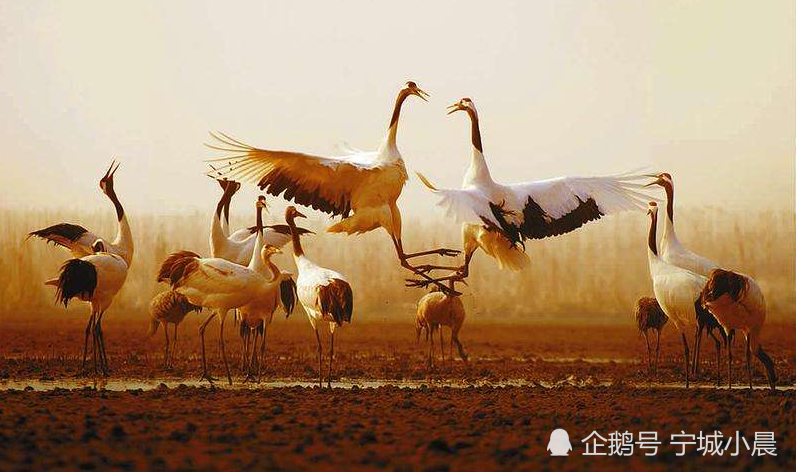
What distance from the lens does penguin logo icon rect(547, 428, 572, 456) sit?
8.04m

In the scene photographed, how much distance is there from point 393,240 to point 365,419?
3.93 metres

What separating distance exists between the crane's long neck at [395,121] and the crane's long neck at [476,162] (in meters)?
0.92

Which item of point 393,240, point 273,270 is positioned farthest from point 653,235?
point 273,270

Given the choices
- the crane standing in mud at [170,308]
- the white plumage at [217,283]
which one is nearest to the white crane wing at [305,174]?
the white plumage at [217,283]

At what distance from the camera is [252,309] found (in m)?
14.7

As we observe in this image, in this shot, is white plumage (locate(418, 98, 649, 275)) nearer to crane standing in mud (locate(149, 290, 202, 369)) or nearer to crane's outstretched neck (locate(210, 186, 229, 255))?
crane's outstretched neck (locate(210, 186, 229, 255))

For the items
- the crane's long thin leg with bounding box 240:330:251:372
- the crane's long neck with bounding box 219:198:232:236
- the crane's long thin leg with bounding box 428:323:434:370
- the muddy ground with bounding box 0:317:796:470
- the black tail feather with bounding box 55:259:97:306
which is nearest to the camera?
the muddy ground with bounding box 0:317:796:470

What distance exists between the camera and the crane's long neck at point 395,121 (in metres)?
12.8

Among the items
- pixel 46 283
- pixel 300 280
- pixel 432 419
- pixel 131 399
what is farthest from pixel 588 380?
pixel 46 283

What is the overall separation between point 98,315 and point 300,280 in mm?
3800

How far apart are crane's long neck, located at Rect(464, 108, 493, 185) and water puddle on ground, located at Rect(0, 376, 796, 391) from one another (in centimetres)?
265

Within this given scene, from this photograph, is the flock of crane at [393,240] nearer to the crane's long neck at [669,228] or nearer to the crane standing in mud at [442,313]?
the crane's long neck at [669,228]

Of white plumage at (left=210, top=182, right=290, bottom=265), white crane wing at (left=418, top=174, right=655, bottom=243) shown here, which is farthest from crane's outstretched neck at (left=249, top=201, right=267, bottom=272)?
white crane wing at (left=418, top=174, right=655, bottom=243)

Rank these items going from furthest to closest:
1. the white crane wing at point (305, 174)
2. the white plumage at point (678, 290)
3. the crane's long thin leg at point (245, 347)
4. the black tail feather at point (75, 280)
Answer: the crane's long thin leg at point (245, 347) → the black tail feather at point (75, 280) → the white plumage at point (678, 290) → the white crane wing at point (305, 174)
